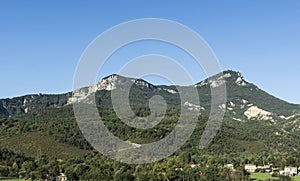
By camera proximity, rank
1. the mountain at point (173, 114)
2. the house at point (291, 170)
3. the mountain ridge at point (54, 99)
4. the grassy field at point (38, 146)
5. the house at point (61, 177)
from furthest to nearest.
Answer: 1. the mountain ridge at point (54, 99)
2. the mountain at point (173, 114)
3. the grassy field at point (38, 146)
4. the house at point (291, 170)
5. the house at point (61, 177)

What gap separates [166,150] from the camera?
4719 cm

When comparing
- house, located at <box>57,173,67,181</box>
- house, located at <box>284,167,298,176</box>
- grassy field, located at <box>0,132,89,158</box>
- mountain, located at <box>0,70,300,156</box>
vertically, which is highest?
mountain, located at <box>0,70,300,156</box>

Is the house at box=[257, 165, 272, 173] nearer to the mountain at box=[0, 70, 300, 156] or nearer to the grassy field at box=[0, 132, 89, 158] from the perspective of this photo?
the mountain at box=[0, 70, 300, 156]

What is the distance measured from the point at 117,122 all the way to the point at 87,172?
28899mm

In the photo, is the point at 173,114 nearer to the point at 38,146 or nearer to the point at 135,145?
the point at 135,145

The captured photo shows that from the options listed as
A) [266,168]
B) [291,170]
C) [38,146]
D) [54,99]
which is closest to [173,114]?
[38,146]

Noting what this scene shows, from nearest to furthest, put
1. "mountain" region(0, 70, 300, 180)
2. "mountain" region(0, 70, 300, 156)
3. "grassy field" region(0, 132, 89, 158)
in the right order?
"mountain" region(0, 70, 300, 180)
"grassy field" region(0, 132, 89, 158)
"mountain" region(0, 70, 300, 156)

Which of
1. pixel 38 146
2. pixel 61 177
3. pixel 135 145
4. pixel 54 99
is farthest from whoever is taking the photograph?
pixel 54 99

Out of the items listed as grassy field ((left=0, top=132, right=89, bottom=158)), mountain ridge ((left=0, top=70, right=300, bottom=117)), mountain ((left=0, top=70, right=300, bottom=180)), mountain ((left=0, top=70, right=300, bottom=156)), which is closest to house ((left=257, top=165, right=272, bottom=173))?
mountain ((left=0, top=70, right=300, bottom=180))

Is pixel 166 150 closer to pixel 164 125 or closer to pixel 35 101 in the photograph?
pixel 164 125

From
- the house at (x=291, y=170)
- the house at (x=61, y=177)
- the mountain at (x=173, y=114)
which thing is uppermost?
the mountain at (x=173, y=114)

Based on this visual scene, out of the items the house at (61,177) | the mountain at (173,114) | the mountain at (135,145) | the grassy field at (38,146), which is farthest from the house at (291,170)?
the grassy field at (38,146)

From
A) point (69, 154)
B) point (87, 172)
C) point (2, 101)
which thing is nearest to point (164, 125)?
point (69, 154)

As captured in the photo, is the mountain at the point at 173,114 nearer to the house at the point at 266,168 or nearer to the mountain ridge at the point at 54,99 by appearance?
the mountain ridge at the point at 54,99
